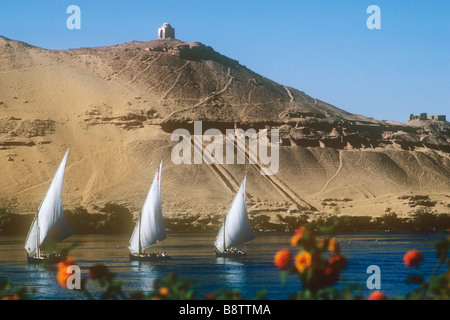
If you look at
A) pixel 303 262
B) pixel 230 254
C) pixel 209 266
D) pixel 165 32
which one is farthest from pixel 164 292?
pixel 165 32

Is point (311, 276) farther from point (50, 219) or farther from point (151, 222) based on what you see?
point (151, 222)

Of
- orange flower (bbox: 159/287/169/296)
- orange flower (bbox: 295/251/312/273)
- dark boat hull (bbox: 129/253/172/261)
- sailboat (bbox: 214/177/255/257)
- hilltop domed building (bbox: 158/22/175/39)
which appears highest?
hilltop domed building (bbox: 158/22/175/39)

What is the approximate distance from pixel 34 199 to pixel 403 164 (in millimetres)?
52410

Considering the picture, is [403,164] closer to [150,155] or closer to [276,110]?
[276,110]

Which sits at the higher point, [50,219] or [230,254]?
[50,219]

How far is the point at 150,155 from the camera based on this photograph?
96625 mm

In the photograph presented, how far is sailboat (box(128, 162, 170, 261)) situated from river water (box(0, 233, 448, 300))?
0.90m

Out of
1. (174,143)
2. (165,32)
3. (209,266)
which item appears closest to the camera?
(209,266)

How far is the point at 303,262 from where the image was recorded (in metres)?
5.88

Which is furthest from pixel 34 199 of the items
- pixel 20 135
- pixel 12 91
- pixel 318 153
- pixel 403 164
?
pixel 403 164

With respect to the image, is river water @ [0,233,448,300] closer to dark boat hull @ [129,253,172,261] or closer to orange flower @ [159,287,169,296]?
dark boat hull @ [129,253,172,261]

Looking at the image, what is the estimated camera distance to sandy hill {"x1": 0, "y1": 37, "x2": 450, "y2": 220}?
286 ft

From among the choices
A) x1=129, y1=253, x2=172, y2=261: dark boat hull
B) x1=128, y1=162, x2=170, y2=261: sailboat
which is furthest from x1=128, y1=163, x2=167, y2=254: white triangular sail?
x1=129, y1=253, x2=172, y2=261: dark boat hull

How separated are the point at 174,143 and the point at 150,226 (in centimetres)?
5567
